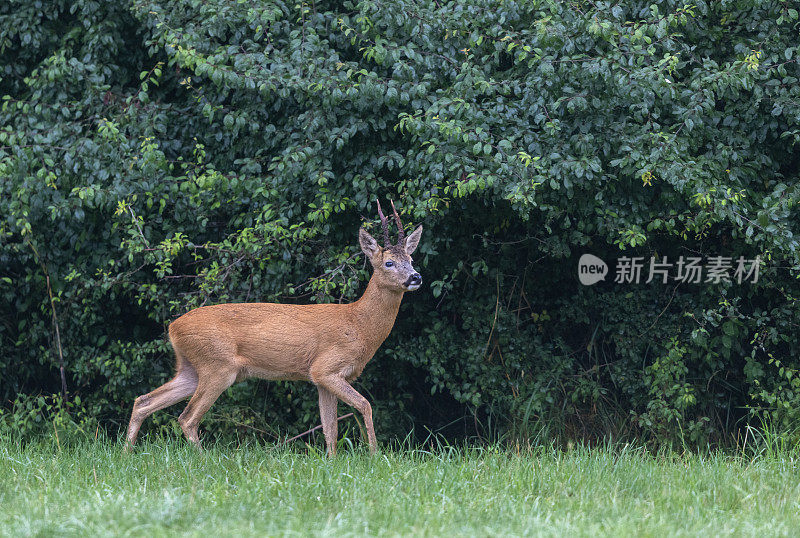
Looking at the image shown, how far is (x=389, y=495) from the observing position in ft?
17.4

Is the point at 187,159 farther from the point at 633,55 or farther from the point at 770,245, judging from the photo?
the point at 770,245

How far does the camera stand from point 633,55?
23.0 ft

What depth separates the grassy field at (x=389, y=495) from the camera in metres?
4.64

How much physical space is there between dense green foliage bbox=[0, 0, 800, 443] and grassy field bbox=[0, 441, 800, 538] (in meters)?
1.82

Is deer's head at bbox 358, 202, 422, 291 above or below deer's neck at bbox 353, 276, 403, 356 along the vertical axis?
above

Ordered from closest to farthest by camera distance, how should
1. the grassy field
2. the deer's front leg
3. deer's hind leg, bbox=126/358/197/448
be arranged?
the grassy field
the deer's front leg
deer's hind leg, bbox=126/358/197/448

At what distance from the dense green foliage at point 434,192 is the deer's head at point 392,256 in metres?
0.24

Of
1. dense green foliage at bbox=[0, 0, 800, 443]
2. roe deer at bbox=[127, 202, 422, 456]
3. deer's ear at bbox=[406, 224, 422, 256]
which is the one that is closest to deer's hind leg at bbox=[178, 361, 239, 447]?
roe deer at bbox=[127, 202, 422, 456]

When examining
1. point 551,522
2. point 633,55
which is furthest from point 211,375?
point 633,55

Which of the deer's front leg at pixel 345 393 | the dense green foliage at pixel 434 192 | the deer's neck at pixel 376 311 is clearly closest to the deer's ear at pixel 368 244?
the deer's neck at pixel 376 311

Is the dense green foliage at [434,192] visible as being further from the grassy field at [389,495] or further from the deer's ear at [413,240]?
the grassy field at [389,495]

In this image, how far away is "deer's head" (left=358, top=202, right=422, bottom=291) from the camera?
23.3 feet

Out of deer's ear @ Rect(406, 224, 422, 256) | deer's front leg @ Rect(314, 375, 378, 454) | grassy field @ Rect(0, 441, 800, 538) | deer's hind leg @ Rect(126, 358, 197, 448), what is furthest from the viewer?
deer's hind leg @ Rect(126, 358, 197, 448)

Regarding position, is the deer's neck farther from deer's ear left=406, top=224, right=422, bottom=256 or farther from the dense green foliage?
the dense green foliage
